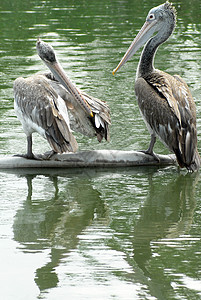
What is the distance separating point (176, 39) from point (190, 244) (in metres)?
8.21

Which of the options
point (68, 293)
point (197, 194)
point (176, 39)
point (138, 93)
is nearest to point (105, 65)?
point (176, 39)

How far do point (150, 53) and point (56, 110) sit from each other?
1287 mm

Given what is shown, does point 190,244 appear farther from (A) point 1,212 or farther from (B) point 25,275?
(A) point 1,212

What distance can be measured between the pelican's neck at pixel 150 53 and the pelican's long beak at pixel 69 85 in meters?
0.76

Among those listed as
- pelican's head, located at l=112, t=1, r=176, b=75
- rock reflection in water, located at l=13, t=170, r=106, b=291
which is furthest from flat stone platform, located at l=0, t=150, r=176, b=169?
pelican's head, located at l=112, t=1, r=176, b=75

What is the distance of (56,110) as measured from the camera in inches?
220

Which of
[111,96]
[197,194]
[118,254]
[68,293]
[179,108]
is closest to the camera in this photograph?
[68,293]

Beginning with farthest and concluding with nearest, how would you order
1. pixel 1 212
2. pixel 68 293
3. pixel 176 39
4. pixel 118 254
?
pixel 176 39 < pixel 1 212 < pixel 118 254 < pixel 68 293

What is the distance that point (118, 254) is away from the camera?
→ 4.00 metres

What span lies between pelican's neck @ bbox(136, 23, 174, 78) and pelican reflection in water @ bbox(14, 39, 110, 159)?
544 mm

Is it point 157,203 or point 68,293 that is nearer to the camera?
point 68,293

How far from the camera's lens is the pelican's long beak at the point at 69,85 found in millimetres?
5668

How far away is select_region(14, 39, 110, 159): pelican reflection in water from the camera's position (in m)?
5.50

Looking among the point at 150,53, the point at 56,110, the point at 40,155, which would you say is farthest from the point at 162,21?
the point at 40,155
